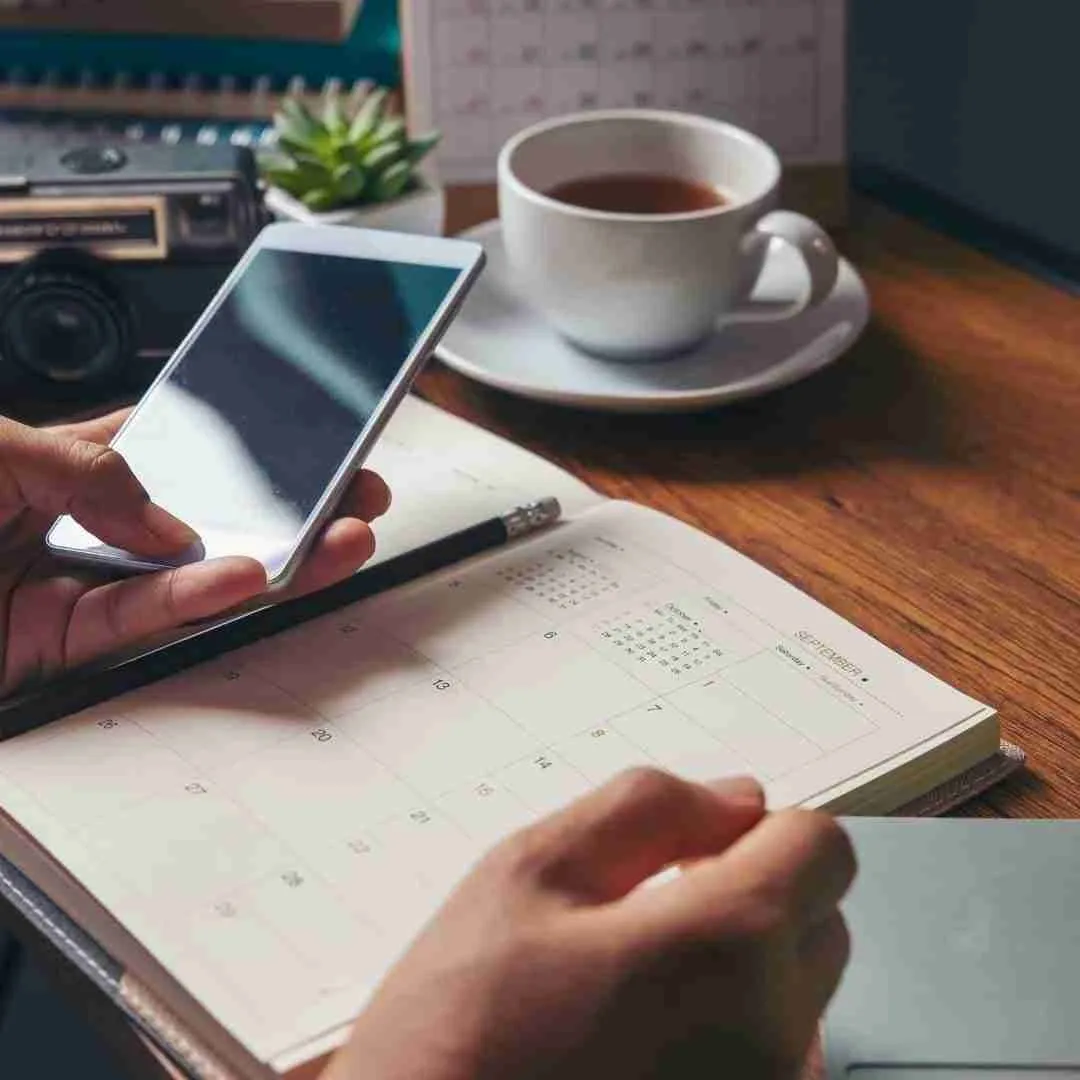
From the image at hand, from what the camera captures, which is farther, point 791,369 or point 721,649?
point 791,369

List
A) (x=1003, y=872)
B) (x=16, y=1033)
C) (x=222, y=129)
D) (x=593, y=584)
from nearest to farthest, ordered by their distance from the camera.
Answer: (x=1003, y=872) < (x=593, y=584) < (x=16, y=1033) < (x=222, y=129)

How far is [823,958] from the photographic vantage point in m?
0.41

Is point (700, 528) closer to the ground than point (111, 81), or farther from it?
closer to the ground

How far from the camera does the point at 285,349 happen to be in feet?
2.30

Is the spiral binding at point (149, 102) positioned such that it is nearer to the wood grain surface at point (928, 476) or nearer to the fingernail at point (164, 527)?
the wood grain surface at point (928, 476)

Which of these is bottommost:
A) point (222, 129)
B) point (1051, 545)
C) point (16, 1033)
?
point (16, 1033)

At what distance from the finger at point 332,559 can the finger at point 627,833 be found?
0.70 ft

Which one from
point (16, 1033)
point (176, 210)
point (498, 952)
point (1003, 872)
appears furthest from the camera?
point (16, 1033)

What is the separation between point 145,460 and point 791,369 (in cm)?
32

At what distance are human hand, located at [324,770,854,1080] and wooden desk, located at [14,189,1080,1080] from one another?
0.18 meters

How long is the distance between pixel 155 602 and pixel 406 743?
114mm

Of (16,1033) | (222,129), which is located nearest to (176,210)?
(222,129)

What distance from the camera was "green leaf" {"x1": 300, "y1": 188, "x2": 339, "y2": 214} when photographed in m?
0.85

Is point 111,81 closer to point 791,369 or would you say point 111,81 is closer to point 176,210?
point 176,210
